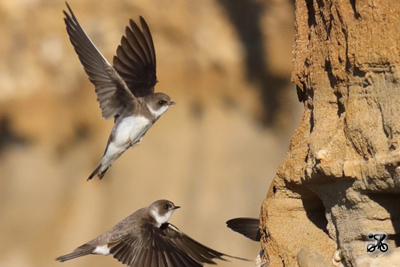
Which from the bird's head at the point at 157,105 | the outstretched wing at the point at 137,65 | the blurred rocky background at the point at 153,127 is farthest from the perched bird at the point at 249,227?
the blurred rocky background at the point at 153,127

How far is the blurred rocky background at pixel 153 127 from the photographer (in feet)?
22.4

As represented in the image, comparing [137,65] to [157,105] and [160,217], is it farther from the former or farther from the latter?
[160,217]

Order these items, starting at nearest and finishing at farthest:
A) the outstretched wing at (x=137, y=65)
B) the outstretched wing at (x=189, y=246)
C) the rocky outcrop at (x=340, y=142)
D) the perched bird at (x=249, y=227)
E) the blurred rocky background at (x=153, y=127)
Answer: the rocky outcrop at (x=340, y=142)
the perched bird at (x=249, y=227)
the outstretched wing at (x=189, y=246)
the outstretched wing at (x=137, y=65)
the blurred rocky background at (x=153, y=127)

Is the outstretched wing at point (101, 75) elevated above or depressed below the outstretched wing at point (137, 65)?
below

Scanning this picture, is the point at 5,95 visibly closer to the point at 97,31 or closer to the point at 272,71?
the point at 97,31

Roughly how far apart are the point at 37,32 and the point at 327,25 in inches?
195

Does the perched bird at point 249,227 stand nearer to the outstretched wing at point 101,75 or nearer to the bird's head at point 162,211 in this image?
the bird's head at point 162,211

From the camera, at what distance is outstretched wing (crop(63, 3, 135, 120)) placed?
3652 millimetres

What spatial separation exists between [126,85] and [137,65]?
43cm

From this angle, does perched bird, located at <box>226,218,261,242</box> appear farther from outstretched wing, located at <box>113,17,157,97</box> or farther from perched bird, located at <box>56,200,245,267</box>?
outstretched wing, located at <box>113,17,157,97</box>

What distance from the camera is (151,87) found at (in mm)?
4246

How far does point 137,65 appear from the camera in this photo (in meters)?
4.21

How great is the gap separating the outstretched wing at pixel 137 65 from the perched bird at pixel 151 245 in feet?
2.69

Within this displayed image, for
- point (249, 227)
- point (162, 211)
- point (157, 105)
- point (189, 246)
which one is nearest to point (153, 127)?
point (157, 105)
